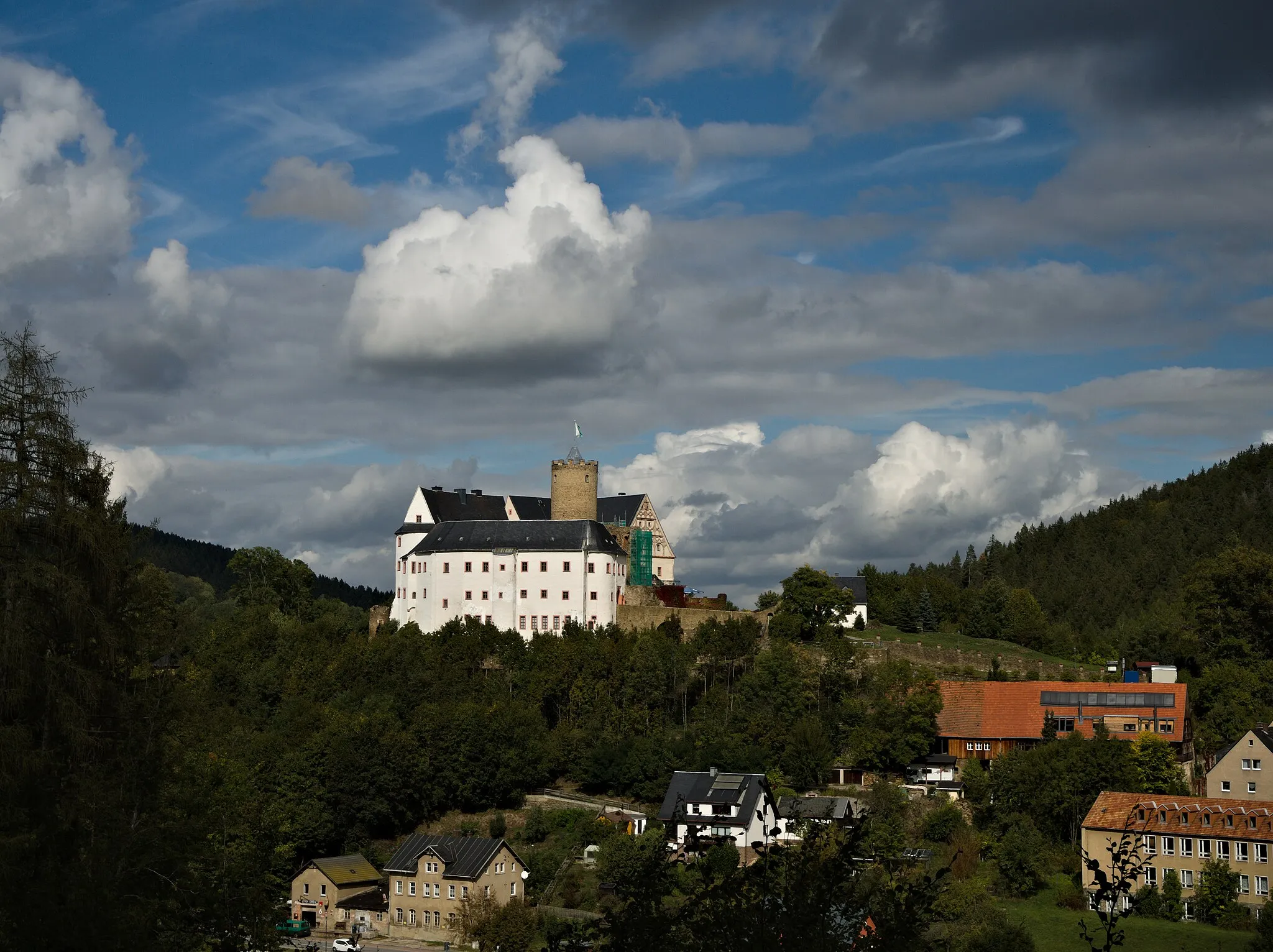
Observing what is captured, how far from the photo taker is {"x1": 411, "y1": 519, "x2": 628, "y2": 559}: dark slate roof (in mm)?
86750

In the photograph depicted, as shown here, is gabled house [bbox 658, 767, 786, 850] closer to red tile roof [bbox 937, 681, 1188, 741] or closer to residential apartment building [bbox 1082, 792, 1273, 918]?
red tile roof [bbox 937, 681, 1188, 741]

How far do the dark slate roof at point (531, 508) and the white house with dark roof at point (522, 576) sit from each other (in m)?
14.2

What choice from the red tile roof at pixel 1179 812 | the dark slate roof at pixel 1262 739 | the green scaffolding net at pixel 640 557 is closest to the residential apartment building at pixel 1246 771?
the dark slate roof at pixel 1262 739

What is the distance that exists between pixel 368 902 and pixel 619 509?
50.0m

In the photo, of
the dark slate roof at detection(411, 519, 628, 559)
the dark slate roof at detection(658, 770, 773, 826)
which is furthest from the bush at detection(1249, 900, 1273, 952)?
the dark slate roof at detection(411, 519, 628, 559)

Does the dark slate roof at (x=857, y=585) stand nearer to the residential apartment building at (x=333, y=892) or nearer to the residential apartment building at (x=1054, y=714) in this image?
the residential apartment building at (x=1054, y=714)

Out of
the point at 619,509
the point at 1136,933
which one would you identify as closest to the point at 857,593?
the point at 619,509

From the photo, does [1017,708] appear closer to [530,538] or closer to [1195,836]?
[1195,836]

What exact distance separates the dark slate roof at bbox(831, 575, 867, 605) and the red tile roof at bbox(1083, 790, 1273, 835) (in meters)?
42.9

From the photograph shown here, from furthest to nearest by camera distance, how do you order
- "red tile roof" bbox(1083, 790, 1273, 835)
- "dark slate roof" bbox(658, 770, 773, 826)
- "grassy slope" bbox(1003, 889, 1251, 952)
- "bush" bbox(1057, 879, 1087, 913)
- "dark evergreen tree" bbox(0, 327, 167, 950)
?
1. "dark slate roof" bbox(658, 770, 773, 826)
2. "red tile roof" bbox(1083, 790, 1273, 835)
3. "bush" bbox(1057, 879, 1087, 913)
4. "grassy slope" bbox(1003, 889, 1251, 952)
5. "dark evergreen tree" bbox(0, 327, 167, 950)

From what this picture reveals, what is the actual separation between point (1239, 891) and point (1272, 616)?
2948 centimetres

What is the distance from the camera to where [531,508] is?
10525cm

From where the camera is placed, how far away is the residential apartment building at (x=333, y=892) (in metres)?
61.3

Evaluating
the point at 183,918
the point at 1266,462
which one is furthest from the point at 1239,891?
the point at 1266,462
